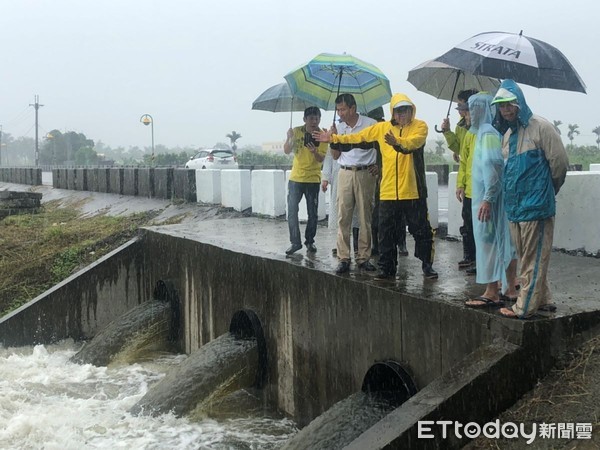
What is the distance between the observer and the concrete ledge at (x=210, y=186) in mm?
14398

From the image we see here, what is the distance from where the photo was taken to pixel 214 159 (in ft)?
108

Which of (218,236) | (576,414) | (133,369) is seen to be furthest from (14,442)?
(576,414)

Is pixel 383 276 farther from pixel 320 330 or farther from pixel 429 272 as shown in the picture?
pixel 320 330

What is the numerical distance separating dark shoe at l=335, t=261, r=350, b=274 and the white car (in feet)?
84.2

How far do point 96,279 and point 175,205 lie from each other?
4.47m

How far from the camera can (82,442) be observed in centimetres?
695

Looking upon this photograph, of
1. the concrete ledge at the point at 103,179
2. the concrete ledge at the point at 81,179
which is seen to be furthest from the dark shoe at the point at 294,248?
the concrete ledge at the point at 81,179

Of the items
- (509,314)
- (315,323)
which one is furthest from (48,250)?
(509,314)

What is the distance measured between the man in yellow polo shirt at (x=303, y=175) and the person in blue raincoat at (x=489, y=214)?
2939 millimetres

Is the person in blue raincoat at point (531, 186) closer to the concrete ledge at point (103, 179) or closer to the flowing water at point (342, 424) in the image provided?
the flowing water at point (342, 424)

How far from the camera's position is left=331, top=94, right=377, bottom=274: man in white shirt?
273 inches

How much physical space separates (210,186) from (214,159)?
1856 cm

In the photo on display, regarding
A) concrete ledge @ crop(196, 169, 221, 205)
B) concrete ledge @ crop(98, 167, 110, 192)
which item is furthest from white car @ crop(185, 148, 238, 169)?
concrete ledge @ crop(196, 169, 221, 205)

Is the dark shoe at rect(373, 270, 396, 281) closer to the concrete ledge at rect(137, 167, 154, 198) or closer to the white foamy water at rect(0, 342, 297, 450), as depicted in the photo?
the white foamy water at rect(0, 342, 297, 450)
